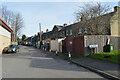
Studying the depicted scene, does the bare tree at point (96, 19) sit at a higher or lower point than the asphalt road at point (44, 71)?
higher

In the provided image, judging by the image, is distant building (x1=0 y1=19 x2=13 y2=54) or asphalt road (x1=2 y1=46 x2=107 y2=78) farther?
distant building (x1=0 y1=19 x2=13 y2=54)

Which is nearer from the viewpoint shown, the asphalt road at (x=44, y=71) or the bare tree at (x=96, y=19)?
the asphalt road at (x=44, y=71)

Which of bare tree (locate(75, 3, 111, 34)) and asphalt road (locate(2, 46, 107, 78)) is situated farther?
bare tree (locate(75, 3, 111, 34))

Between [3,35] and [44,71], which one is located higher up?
[3,35]

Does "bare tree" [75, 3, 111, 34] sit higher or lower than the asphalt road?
higher

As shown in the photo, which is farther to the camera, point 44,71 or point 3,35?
point 3,35

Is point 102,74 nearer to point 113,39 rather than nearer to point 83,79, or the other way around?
point 83,79

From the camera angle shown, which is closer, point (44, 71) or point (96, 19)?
point (44, 71)

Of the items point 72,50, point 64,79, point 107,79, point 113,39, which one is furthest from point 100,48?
point 64,79

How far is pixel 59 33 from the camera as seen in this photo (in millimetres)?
38062

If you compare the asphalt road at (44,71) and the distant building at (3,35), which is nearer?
the asphalt road at (44,71)

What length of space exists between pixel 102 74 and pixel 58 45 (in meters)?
12.5

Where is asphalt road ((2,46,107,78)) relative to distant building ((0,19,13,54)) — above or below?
below

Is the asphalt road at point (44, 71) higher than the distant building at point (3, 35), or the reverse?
the distant building at point (3, 35)
